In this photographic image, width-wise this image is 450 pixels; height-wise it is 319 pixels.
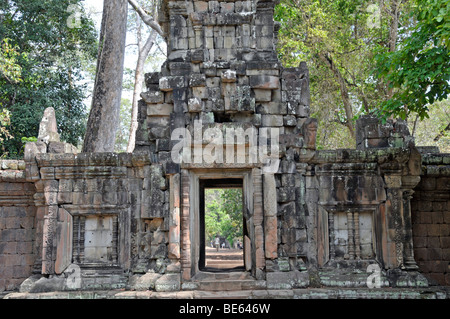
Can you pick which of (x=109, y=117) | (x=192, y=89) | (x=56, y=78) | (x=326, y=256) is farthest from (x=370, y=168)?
(x=56, y=78)

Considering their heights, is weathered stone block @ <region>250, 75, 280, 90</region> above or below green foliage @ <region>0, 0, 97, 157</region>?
below

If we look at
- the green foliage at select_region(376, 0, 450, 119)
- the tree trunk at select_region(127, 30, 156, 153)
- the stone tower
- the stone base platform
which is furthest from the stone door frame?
the tree trunk at select_region(127, 30, 156, 153)

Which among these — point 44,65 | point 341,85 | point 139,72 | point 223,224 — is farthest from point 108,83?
point 223,224

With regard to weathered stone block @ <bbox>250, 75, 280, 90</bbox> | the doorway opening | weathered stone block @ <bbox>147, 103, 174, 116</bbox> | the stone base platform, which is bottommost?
the stone base platform

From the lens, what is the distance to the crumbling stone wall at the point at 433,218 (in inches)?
335

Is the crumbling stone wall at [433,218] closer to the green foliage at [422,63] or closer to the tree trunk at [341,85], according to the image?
the green foliage at [422,63]

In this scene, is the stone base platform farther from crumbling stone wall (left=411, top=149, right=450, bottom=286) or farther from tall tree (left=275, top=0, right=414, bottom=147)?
tall tree (left=275, top=0, right=414, bottom=147)

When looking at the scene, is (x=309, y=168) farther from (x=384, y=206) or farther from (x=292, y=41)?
(x=292, y=41)

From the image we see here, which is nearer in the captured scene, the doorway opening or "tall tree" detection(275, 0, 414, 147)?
the doorway opening

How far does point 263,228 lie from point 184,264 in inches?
56.5

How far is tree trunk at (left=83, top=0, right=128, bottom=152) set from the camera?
12828 mm

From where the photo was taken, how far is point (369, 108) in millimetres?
15383

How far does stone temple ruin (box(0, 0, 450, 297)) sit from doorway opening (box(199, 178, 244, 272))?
1.12 m

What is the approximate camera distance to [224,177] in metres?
7.86
